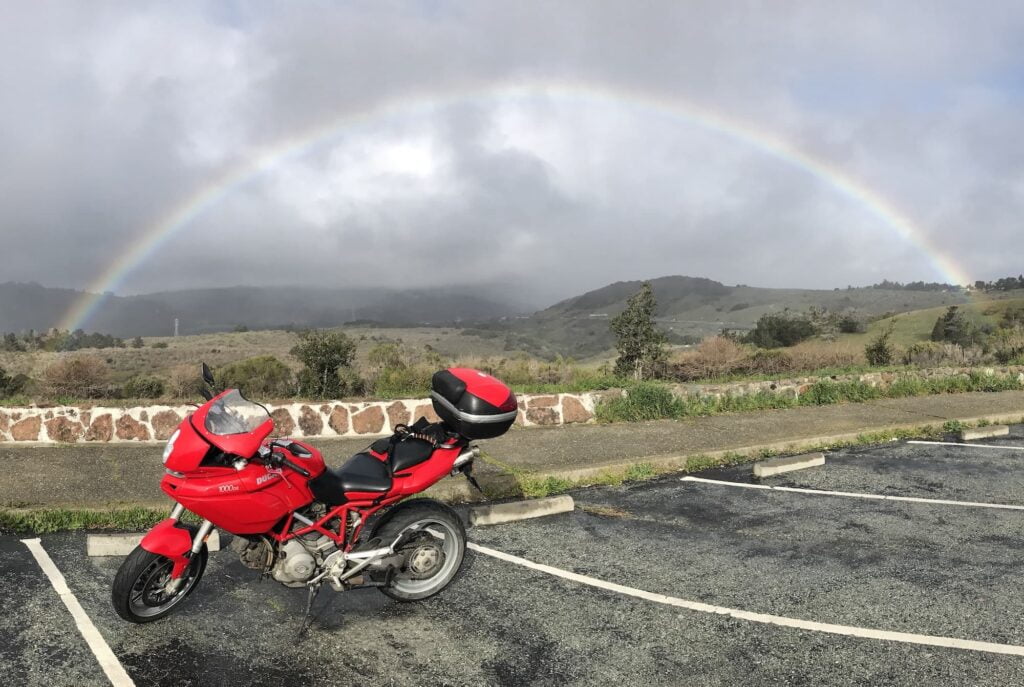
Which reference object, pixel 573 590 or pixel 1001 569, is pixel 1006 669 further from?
pixel 573 590

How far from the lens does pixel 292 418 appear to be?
1015cm

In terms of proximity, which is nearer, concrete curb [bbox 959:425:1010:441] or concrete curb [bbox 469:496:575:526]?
concrete curb [bbox 469:496:575:526]

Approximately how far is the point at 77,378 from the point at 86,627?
1283cm

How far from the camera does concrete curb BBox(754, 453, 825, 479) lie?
8695 millimetres

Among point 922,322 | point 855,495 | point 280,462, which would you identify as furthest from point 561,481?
point 922,322

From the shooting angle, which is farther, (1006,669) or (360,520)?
(360,520)

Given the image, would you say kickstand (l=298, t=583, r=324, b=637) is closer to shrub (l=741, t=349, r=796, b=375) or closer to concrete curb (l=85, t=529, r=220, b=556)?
concrete curb (l=85, t=529, r=220, b=556)

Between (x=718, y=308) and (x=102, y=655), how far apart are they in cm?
10862

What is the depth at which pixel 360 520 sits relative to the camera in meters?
4.80

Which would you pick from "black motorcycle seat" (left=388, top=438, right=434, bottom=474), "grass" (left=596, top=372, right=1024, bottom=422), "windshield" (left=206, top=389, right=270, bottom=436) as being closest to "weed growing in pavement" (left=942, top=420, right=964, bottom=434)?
"grass" (left=596, top=372, right=1024, bottom=422)

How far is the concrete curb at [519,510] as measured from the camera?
6.70 metres

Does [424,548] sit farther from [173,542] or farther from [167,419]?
[167,419]

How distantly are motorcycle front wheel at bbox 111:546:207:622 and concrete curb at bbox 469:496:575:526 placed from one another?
257 cm

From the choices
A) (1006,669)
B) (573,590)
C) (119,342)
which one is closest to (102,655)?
(573,590)
